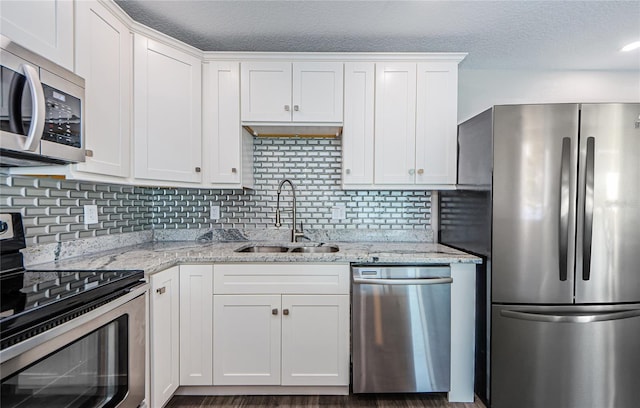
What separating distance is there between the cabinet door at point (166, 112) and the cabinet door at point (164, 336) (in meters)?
0.68

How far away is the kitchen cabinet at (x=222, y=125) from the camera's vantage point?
2252 mm

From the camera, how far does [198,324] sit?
1914mm

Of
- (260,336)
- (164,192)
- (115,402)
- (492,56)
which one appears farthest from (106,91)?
(492,56)

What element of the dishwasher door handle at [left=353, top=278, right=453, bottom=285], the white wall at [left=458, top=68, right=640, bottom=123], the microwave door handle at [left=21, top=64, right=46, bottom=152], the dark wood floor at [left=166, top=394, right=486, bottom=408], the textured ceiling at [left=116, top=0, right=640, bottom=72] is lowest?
the dark wood floor at [left=166, top=394, right=486, bottom=408]

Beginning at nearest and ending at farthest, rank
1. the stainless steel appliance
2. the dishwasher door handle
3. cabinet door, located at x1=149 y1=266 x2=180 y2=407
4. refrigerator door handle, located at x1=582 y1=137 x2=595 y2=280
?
the stainless steel appliance
cabinet door, located at x1=149 y1=266 x2=180 y2=407
refrigerator door handle, located at x1=582 y1=137 x2=595 y2=280
the dishwasher door handle

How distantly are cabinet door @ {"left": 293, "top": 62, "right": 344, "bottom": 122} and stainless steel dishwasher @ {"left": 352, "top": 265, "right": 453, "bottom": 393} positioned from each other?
1.12m

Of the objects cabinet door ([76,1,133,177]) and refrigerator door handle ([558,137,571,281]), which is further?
refrigerator door handle ([558,137,571,281])

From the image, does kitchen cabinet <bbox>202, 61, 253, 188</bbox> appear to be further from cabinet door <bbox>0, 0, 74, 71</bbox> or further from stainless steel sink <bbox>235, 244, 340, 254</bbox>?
cabinet door <bbox>0, 0, 74, 71</bbox>

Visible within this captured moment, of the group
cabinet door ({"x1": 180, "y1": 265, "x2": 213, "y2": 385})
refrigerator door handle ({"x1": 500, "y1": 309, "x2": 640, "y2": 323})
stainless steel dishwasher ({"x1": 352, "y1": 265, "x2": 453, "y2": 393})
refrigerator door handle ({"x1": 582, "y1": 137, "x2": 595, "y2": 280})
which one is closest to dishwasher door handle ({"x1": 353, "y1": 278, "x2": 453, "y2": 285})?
stainless steel dishwasher ({"x1": 352, "y1": 265, "x2": 453, "y2": 393})

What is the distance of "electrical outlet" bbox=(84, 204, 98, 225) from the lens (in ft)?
6.21

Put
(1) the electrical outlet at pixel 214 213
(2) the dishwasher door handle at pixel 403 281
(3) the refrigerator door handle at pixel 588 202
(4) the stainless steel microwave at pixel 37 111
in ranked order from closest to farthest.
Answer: (4) the stainless steel microwave at pixel 37 111
(3) the refrigerator door handle at pixel 588 202
(2) the dishwasher door handle at pixel 403 281
(1) the electrical outlet at pixel 214 213

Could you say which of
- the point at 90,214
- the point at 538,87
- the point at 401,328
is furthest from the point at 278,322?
the point at 538,87

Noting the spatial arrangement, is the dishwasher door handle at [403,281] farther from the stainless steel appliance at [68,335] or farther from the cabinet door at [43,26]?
the cabinet door at [43,26]

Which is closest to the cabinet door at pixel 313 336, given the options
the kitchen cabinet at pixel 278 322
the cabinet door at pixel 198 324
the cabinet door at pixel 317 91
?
the kitchen cabinet at pixel 278 322
